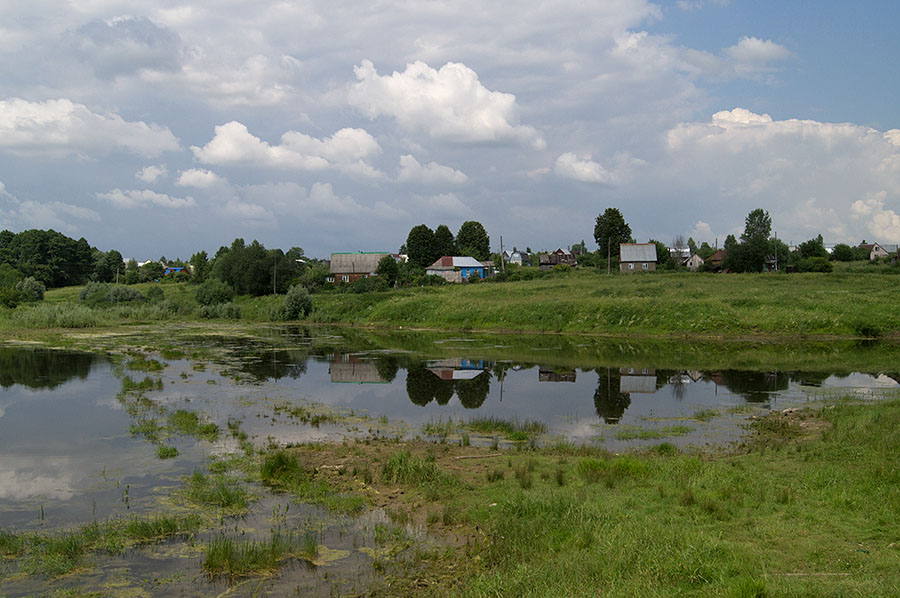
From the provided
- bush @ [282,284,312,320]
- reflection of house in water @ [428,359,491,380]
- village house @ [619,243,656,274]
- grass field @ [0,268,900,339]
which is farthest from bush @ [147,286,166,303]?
village house @ [619,243,656,274]

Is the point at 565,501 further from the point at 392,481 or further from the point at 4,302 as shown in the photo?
the point at 4,302

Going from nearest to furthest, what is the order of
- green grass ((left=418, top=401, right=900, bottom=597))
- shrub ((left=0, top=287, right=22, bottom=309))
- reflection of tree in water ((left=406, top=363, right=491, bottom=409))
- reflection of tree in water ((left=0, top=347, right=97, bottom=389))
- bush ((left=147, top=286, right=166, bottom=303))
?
1. green grass ((left=418, top=401, right=900, bottom=597))
2. reflection of tree in water ((left=406, top=363, right=491, bottom=409))
3. reflection of tree in water ((left=0, top=347, right=97, bottom=389))
4. shrub ((left=0, top=287, right=22, bottom=309))
5. bush ((left=147, top=286, right=166, bottom=303))

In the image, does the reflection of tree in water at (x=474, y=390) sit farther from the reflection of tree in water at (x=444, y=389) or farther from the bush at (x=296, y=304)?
the bush at (x=296, y=304)

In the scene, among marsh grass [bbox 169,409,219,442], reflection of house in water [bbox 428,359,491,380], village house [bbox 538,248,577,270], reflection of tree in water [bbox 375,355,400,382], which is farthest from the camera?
village house [bbox 538,248,577,270]

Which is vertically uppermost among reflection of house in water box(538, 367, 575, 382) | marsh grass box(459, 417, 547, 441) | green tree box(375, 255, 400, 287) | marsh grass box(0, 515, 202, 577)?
green tree box(375, 255, 400, 287)

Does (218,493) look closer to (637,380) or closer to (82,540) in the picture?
(82,540)

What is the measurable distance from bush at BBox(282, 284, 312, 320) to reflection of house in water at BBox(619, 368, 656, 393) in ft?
145

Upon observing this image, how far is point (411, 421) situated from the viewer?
18984 millimetres

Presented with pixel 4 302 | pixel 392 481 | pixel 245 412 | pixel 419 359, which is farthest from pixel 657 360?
pixel 4 302

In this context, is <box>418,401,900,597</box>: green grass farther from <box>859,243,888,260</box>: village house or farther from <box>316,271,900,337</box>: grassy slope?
<box>859,243,888,260</box>: village house

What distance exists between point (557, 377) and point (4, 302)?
63.7 metres

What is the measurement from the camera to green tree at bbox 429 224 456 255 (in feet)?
378

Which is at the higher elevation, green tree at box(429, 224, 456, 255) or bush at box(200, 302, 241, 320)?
green tree at box(429, 224, 456, 255)

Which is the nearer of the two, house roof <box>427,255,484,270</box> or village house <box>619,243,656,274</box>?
village house <box>619,243,656,274</box>
